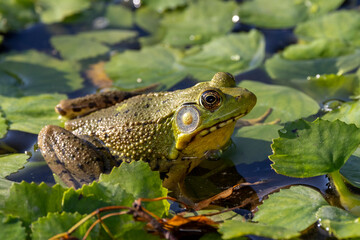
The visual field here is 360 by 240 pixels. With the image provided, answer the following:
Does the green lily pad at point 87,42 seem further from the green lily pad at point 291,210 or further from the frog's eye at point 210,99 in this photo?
the green lily pad at point 291,210

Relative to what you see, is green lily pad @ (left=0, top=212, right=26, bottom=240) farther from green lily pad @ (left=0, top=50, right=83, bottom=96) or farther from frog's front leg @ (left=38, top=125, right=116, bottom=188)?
green lily pad @ (left=0, top=50, right=83, bottom=96)

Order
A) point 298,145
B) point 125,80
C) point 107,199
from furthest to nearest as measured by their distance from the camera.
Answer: point 125,80, point 298,145, point 107,199

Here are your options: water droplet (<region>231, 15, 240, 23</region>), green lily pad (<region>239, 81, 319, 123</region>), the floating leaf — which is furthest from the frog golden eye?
water droplet (<region>231, 15, 240, 23</region>)

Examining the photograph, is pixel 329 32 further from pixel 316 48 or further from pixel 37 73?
pixel 37 73

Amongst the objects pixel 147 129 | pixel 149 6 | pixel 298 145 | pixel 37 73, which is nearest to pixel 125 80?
pixel 37 73

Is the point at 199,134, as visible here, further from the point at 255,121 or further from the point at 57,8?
the point at 57,8

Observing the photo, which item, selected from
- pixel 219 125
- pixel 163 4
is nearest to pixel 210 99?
pixel 219 125
